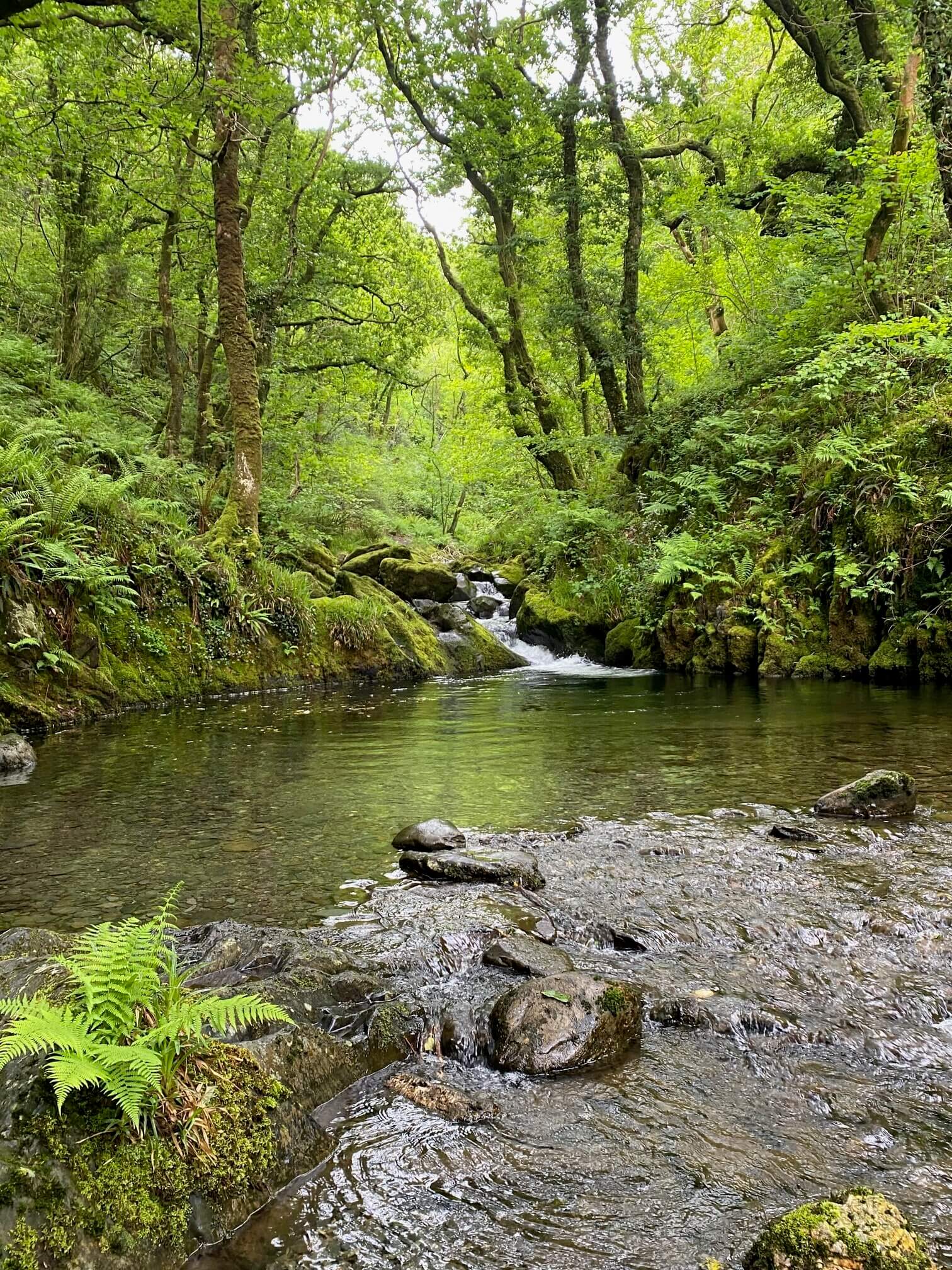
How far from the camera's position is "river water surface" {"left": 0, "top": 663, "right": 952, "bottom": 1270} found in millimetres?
1934

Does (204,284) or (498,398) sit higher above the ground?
(204,284)

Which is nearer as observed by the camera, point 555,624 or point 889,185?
point 889,185

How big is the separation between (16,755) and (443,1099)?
6172mm

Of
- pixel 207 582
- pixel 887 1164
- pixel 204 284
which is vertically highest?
pixel 204 284

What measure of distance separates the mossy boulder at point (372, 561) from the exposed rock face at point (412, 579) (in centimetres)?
35

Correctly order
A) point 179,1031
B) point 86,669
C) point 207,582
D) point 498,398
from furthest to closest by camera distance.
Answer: point 498,398, point 207,582, point 86,669, point 179,1031

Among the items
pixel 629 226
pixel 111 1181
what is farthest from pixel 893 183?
pixel 111 1181

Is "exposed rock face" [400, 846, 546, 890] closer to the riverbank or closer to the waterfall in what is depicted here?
the riverbank

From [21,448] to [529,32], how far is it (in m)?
16.4


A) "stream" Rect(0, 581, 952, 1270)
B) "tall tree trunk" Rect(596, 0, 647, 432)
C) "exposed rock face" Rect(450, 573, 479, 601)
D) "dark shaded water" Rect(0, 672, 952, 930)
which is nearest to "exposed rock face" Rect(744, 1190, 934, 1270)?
"stream" Rect(0, 581, 952, 1270)

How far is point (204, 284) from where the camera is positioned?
17.8m

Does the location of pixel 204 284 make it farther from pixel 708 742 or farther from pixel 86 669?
pixel 708 742

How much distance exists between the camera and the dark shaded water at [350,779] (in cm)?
422

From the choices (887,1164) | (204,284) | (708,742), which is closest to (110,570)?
(708,742)
